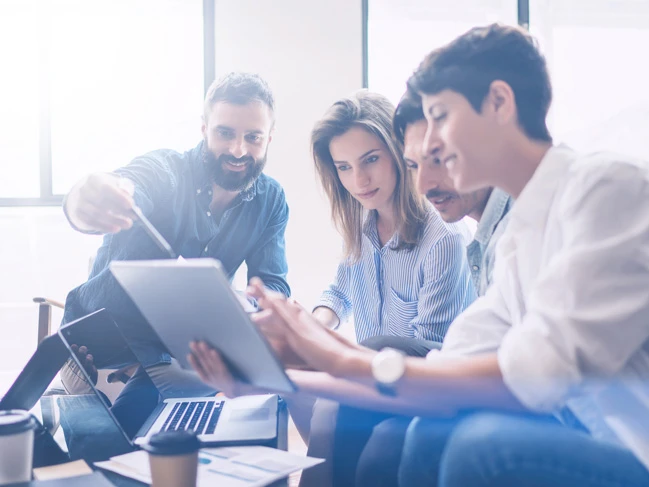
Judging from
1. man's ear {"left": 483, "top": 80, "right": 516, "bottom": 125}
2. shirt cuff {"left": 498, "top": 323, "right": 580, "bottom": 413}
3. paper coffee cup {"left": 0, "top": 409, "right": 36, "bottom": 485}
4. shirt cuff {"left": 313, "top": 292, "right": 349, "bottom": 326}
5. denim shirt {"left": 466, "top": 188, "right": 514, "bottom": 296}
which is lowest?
shirt cuff {"left": 313, "top": 292, "right": 349, "bottom": 326}

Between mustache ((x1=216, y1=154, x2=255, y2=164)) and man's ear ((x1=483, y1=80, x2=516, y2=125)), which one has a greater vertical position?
man's ear ((x1=483, y1=80, x2=516, y2=125))

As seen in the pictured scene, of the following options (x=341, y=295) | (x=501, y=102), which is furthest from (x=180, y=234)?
(x=501, y=102)

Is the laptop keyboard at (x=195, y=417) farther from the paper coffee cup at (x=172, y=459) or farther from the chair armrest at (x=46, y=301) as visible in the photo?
the chair armrest at (x=46, y=301)

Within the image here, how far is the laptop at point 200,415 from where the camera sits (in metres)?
1.05

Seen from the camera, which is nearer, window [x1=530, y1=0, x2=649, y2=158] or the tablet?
the tablet

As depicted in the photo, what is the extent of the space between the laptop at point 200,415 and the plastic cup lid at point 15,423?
0.21m

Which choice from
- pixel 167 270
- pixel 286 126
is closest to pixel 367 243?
pixel 167 270

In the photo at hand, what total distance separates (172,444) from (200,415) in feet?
1.60

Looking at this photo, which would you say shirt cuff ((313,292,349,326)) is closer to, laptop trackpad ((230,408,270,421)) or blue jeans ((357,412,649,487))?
laptop trackpad ((230,408,270,421))

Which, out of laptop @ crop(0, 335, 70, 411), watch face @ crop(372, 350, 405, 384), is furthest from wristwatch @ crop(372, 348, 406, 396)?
laptop @ crop(0, 335, 70, 411)

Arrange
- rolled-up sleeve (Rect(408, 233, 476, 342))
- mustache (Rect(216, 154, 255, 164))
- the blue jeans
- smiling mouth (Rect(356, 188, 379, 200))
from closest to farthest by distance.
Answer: the blue jeans
rolled-up sleeve (Rect(408, 233, 476, 342))
smiling mouth (Rect(356, 188, 379, 200))
mustache (Rect(216, 154, 255, 164))

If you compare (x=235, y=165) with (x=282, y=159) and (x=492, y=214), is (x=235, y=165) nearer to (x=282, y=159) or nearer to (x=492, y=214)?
(x=492, y=214)

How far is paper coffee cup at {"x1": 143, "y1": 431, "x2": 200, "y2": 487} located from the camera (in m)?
0.74

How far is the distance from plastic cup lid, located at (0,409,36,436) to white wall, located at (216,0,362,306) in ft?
9.43
